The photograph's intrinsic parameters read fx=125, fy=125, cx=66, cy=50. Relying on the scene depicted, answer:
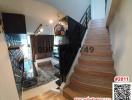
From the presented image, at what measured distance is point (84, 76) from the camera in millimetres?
3594

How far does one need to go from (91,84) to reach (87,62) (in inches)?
32.1

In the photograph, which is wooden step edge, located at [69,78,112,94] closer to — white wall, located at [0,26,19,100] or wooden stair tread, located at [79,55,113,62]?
wooden stair tread, located at [79,55,113,62]

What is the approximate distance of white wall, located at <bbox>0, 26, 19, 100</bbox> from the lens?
7.72 feet

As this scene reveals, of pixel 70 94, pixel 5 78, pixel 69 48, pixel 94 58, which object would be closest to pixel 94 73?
pixel 94 58

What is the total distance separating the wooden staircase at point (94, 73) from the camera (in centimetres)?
312

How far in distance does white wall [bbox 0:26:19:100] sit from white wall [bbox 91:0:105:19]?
5.04m

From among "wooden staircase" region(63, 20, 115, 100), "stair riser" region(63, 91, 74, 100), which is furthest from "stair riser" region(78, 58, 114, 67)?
"stair riser" region(63, 91, 74, 100)

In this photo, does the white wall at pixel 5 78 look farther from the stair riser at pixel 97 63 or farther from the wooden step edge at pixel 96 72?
the stair riser at pixel 97 63

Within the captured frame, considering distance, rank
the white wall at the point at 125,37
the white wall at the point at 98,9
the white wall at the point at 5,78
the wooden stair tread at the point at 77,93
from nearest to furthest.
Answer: the white wall at the point at 125,37 → the white wall at the point at 5,78 → the wooden stair tread at the point at 77,93 → the white wall at the point at 98,9

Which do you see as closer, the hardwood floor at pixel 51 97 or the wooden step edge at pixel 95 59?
the hardwood floor at pixel 51 97

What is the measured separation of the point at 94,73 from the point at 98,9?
163 inches

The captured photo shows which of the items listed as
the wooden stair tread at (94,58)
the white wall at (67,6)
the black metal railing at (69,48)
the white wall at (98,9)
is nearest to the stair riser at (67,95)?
the black metal railing at (69,48)

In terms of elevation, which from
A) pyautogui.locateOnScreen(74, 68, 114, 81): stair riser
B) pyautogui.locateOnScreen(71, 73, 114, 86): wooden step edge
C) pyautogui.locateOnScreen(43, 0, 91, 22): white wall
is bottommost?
pyautogui.locateOnScreen(71, 73, 114, 86): wooden step edge

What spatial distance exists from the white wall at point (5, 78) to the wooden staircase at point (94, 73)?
4.66ft
